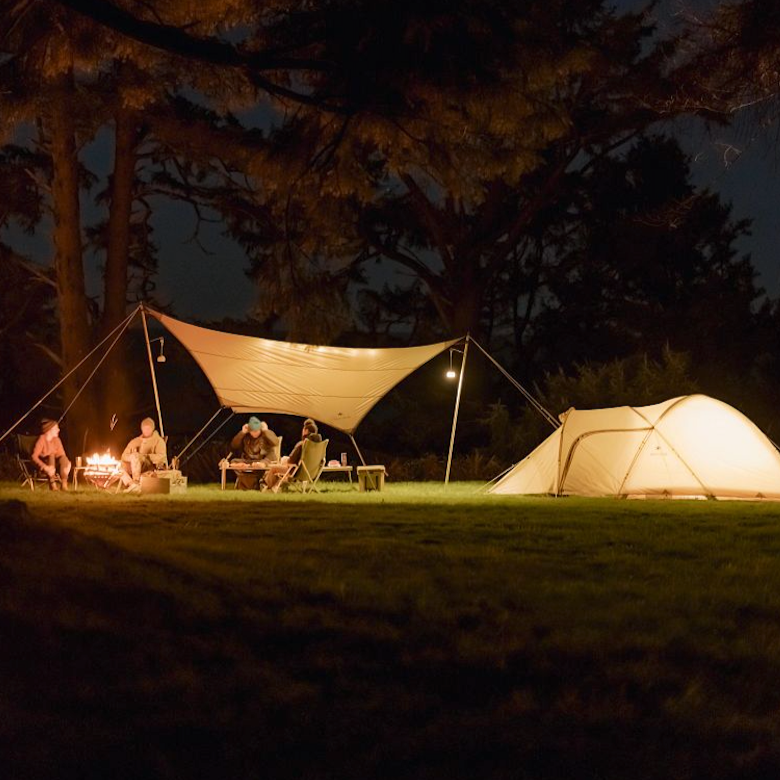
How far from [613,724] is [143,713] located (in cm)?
143

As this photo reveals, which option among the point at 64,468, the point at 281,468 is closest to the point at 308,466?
the point at 281,468

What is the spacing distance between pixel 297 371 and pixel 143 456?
7.52 feet

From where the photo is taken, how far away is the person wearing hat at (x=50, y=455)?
12.2 m

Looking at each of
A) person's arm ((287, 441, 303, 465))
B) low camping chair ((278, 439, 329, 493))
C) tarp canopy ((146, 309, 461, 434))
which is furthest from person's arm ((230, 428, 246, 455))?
person's arm ((287, 441, 303, 465))

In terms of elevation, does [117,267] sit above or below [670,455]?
above

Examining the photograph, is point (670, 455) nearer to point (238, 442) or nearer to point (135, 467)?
point (238, 442)

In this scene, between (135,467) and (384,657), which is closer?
(384,657)

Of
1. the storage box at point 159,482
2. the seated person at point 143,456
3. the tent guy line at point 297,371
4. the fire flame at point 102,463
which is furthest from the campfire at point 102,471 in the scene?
the tent guy line at point 297,371

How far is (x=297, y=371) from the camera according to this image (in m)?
13.8

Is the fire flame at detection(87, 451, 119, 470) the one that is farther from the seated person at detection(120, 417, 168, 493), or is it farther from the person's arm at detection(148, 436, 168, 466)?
the person's arm at detection(148, 436, 168, 466)

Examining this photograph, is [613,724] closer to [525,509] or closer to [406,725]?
[406,725]

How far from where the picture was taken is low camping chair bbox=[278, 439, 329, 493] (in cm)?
1212

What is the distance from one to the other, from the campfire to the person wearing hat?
0.30 meters

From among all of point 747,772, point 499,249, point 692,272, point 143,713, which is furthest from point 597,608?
point 692,272
